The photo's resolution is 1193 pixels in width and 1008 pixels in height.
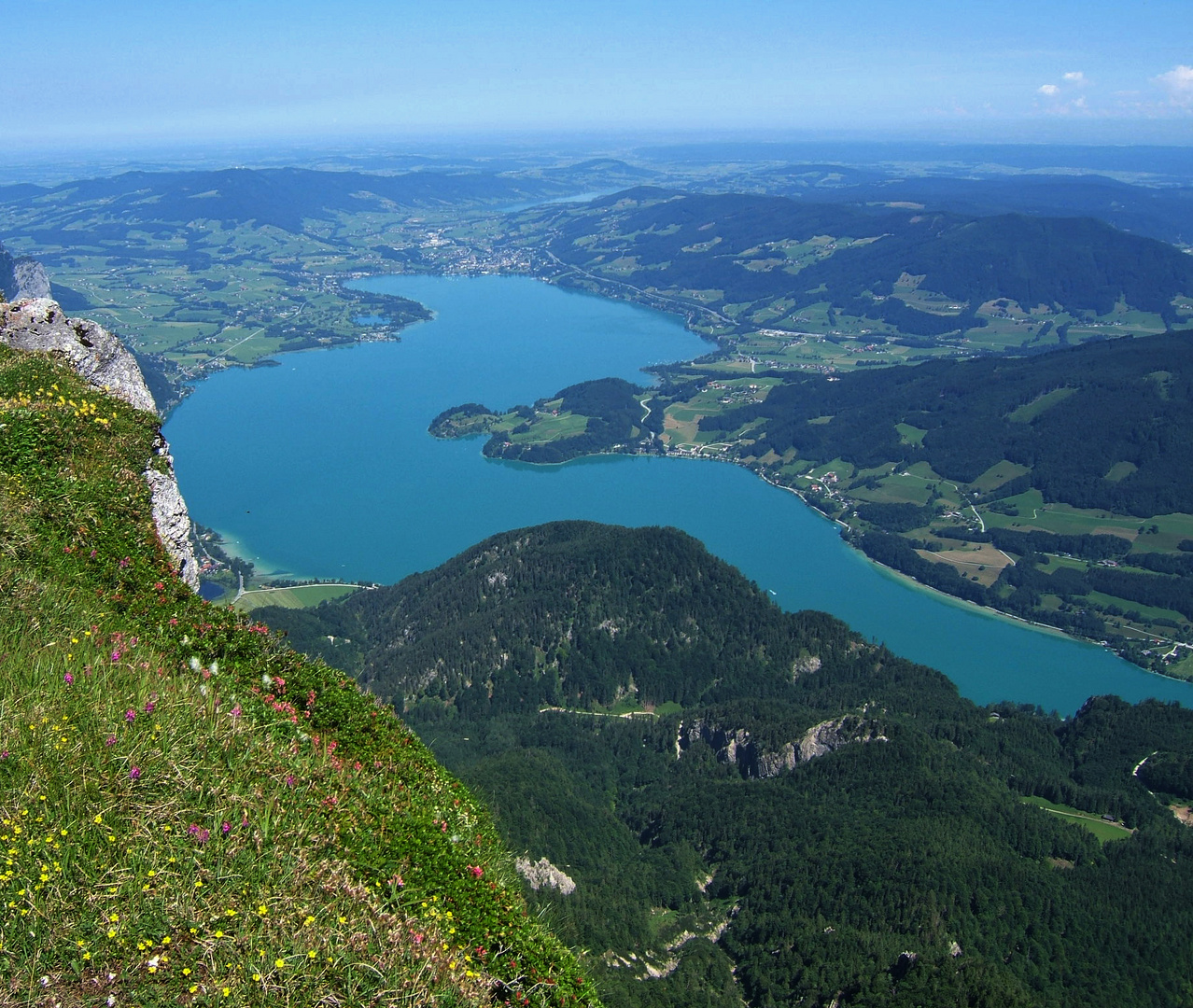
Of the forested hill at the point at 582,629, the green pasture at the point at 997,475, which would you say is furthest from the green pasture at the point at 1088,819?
the green pasture at the point at 997,475

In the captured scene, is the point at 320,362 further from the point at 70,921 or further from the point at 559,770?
the point at 70,921

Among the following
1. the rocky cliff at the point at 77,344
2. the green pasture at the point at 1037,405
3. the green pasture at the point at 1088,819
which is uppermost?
the rocky cliff at the point at 77,344

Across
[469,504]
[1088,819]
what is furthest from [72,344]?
[469,504]

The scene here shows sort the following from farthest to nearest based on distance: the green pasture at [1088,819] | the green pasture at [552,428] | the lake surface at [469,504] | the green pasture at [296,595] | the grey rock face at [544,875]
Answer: the green pasture at [552,428] → the lake surface at [469,504] → the green pasture at [296,595] → the green pasture at [1088,819] → the grey rock face at [544,875]

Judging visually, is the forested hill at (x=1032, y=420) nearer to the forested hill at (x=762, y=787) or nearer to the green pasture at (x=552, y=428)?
the green pasture at (x=552, y=428)

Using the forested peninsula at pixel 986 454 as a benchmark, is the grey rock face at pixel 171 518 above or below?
above

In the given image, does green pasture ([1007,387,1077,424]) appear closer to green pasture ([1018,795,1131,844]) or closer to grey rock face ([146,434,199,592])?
green pasture ([1018,795,1131,844])

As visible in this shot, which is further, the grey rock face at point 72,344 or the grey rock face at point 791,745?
the grey rock face at point 791,745
